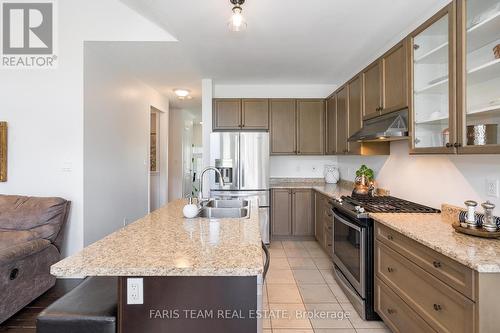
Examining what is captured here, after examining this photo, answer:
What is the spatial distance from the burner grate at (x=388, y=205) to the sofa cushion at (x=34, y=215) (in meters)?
2.91

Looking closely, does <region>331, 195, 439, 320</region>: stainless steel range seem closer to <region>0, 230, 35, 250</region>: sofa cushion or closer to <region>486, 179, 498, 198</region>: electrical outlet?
<region>486, 179, 498, 198</region>: electrical outlet

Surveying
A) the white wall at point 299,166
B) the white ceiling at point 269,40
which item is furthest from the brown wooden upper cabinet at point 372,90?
the white wall at point 299,166

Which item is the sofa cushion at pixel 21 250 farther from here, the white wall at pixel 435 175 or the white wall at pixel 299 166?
the white wall at pixel 435 175

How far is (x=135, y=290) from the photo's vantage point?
1103mm

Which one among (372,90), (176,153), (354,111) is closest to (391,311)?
(372,90)

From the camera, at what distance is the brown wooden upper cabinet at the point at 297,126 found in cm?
441

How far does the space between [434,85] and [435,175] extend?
2.58 ft

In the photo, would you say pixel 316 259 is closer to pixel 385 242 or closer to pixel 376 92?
pixel 385 242

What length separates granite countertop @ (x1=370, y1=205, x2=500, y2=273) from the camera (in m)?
1.20

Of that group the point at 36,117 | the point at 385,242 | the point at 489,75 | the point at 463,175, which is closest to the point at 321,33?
the point at 489,75

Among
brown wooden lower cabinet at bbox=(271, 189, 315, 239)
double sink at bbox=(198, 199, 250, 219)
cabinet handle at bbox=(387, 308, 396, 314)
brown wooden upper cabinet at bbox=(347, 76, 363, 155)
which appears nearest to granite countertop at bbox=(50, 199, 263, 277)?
double sink at bbox=(198, 199, 250, 219)

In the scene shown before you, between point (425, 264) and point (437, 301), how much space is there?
190 millimetres

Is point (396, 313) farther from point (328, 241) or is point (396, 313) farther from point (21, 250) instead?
point (21, 250)

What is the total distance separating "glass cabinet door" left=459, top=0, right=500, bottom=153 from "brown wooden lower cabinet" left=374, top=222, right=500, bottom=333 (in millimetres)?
671
